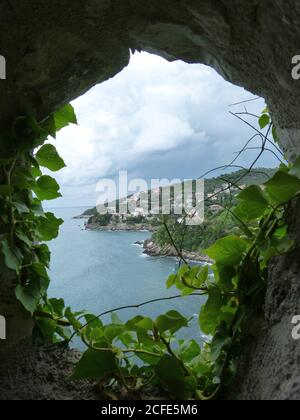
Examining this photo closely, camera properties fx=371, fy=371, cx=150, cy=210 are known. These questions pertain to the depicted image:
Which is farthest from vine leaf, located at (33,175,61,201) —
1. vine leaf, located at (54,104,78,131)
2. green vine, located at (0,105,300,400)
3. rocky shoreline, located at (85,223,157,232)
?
rocky shoreline, located at (85,223,157,232)

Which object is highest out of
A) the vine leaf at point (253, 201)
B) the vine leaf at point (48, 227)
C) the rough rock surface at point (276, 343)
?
the vine leaf at point (253, 201)

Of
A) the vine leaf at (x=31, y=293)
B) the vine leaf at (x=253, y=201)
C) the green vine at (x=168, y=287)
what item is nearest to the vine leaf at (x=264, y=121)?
the green vine at (x=168, y=287)

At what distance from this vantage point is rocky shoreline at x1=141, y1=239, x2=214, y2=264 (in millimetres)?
717

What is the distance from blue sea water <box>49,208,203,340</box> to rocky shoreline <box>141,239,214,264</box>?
0.05ft

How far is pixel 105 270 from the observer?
0.94 metres

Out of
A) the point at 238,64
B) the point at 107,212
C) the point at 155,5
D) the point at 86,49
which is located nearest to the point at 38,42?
the point at 86,49

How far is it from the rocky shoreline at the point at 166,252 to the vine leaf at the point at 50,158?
0.88 feet

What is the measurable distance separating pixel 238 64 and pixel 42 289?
455mm

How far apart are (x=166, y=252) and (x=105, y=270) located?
233 millimetres

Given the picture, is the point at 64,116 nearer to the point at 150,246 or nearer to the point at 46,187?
the point at 46,187

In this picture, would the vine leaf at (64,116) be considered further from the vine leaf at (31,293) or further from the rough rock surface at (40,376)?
the rough rock surface at (40,376)

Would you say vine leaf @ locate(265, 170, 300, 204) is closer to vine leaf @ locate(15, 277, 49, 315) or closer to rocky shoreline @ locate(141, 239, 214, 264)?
rocky shoreline @ locate(141, 239, 214, 264)

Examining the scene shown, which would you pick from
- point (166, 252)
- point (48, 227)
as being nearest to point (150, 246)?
point (166, 252)

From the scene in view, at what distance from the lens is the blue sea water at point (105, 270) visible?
78cm
